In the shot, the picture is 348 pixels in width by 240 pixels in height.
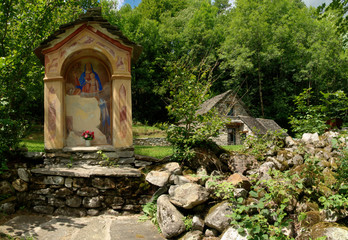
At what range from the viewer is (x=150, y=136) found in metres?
18.2

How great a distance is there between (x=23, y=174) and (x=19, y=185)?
24cm

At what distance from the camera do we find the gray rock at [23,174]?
5.28 m

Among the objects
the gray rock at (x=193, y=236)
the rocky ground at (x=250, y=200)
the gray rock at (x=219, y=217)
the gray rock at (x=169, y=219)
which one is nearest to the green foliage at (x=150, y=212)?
the rocky ground at (x=250, y=200)

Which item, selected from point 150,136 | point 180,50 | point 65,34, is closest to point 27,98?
point 65,34

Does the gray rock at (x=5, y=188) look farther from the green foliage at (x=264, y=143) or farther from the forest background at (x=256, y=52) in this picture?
the forest background at (x=256, y=52)

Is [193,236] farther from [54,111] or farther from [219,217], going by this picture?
[54,111]

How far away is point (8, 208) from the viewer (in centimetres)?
490

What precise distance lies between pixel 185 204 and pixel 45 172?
3.32m

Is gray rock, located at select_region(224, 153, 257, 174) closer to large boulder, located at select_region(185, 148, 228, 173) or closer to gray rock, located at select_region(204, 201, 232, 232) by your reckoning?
large boulder, located at select_region(185, 148, 228, 173)

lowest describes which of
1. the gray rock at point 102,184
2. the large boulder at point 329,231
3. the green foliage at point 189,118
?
the large boulder at point 329,231

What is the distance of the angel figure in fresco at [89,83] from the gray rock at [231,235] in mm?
5301

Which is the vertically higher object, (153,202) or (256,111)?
(256,111)

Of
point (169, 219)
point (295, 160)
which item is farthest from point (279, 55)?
point (169, 219)

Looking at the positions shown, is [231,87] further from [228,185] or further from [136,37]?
[228,185]
